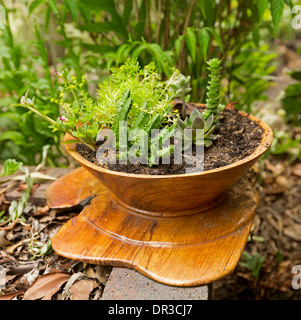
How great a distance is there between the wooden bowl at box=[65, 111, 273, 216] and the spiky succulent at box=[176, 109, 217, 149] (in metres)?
0.14

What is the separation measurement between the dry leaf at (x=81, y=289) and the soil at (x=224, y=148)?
309 millimetres

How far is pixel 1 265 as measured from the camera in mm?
970

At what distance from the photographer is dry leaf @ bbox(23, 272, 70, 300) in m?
0.85

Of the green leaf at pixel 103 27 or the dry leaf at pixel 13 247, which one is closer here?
the dry leaf at pixel 13 247

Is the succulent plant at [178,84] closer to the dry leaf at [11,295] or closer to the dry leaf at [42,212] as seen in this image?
the dry leaf at [42,212]

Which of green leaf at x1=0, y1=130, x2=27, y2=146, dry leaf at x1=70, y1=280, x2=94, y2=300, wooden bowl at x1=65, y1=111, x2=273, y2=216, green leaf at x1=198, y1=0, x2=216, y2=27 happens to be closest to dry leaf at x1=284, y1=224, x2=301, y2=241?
wooden bowl at x1=65, y1=111, x2=273, y2=216

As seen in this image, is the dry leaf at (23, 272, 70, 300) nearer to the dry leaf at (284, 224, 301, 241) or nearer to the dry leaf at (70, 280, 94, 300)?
the dry leaf at (70, 280, 94, 300)

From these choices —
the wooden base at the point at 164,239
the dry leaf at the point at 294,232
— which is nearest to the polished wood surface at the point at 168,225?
the wooden base at the point at 164,239

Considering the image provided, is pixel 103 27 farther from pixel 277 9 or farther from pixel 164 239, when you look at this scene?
pixel 164 239

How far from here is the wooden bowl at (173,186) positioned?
768 mm

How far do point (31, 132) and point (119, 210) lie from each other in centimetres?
67

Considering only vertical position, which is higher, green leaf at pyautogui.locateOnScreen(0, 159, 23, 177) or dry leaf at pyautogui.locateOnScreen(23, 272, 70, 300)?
green leaf at pyautogui.locateOnScreen(0, 159, 23, 177)

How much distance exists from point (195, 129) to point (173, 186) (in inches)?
7.8
